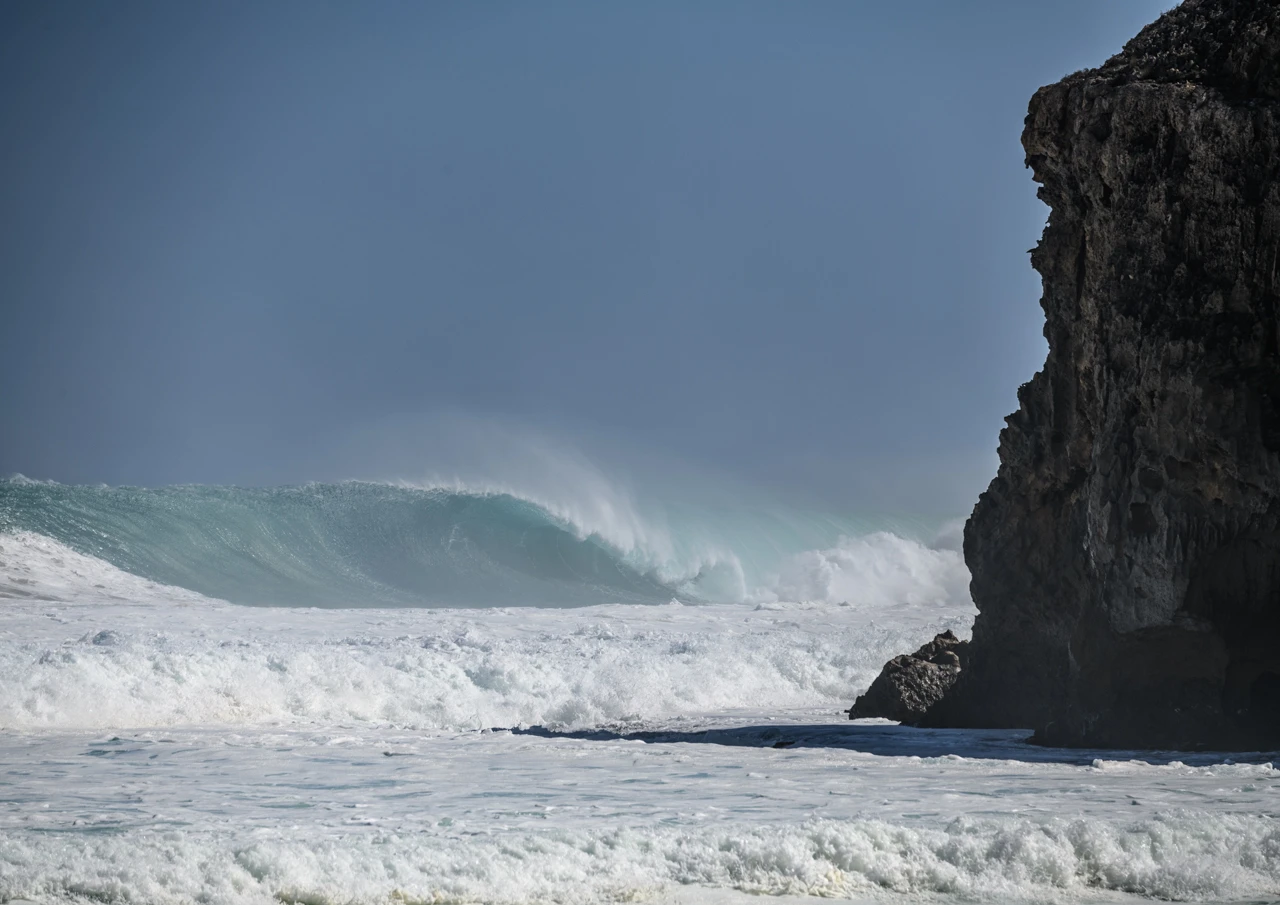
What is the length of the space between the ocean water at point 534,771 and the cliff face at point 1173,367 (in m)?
0.81

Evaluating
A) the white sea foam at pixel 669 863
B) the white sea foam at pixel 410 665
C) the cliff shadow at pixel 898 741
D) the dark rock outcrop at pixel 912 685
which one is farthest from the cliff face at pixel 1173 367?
the white sea foam at pixel 410 665

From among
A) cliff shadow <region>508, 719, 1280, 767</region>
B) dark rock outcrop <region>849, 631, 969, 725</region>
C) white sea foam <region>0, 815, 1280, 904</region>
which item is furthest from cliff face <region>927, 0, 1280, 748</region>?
white sea foam <region>0, 815, 1280, 904</region>

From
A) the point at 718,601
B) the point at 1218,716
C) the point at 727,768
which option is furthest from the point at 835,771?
the point at 718,601

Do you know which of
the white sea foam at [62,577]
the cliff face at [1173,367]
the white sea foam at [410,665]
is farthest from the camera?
the white sea foam at [62,577]

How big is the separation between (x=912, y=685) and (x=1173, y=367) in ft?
16.7

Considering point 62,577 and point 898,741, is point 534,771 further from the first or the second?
point 62,577

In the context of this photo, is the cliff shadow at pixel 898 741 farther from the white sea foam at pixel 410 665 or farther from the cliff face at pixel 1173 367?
the white sea foam at pixel 410 665

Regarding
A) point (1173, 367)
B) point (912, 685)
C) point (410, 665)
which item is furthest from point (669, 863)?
point (410, 665)

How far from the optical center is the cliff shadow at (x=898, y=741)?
32.0 feet

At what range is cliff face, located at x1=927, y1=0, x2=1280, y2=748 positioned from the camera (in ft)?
31.5

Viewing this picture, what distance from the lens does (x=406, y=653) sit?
18.0 meters

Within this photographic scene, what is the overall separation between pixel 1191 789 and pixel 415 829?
481cm

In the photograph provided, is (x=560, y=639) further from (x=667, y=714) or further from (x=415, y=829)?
(x=415, y=829)

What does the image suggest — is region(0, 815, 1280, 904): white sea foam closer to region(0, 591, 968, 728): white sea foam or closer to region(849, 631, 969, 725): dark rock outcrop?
region(849, 631, 969, 725): dark rock outcrop
